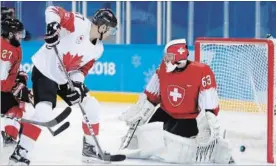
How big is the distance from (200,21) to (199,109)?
3549mm

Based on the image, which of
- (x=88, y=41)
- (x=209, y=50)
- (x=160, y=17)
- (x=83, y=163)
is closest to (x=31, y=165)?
(x=83, y=163)

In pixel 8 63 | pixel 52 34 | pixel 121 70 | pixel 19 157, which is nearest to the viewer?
pixel 52 34

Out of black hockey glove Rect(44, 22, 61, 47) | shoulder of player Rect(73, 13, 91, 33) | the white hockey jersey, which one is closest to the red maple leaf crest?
the white hockey jersey

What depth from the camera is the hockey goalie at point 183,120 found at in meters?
3.68

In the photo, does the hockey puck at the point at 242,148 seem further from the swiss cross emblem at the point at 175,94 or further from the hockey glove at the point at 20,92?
the hockey glove at the point at 20,92

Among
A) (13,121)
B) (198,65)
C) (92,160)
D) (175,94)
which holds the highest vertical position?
(198,65)

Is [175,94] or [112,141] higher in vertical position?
[175,94]

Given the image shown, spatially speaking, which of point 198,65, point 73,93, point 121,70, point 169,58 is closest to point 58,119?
point 73,93

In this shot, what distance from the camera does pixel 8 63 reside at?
12.0 feet

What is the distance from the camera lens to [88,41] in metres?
3.53

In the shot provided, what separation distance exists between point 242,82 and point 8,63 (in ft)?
4.40

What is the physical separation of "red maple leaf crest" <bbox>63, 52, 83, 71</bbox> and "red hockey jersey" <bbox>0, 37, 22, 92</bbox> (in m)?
0.29

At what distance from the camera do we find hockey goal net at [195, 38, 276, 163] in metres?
4.06

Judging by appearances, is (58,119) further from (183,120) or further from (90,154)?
(183,120)
